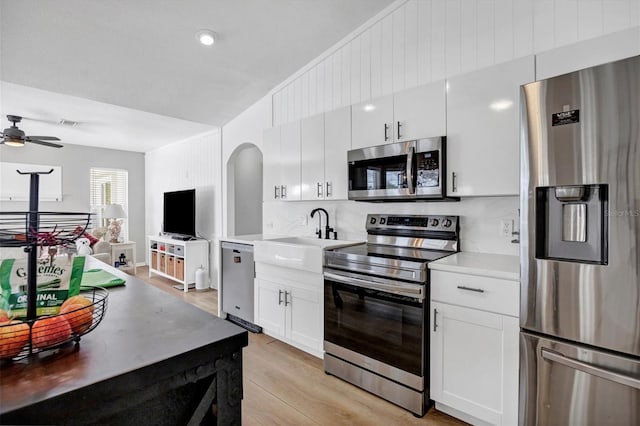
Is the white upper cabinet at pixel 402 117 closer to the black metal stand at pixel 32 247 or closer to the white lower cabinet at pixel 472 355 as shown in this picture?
the white lower cabinet at pixel 472 355

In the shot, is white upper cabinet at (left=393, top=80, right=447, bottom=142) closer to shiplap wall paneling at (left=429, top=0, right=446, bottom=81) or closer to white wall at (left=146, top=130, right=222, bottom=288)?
shiplap wall paneling at (left=429, top=0, right=446, bottom=81)

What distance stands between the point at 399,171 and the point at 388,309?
1.01 metres

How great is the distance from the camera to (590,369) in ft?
4.80

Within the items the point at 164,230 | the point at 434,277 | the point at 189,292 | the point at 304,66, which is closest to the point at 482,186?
the point at 434,277

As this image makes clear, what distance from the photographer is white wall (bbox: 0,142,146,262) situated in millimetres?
5703

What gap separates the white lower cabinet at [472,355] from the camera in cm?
175

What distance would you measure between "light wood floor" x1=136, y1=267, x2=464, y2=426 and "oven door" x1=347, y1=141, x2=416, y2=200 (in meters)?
1.41

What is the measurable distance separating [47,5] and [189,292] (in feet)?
12.6

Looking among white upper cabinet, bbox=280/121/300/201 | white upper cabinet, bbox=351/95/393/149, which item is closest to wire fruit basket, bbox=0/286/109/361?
white upper cabinet, bbox=351/95/393/149

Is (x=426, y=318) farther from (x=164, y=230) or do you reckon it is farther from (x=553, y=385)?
(x=164, y=230)

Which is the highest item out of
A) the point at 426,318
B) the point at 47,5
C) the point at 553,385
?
the point at 47,5

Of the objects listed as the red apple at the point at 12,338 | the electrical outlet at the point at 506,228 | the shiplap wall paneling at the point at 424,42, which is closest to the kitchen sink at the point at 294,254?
the electrical outlet at the point at 506,228

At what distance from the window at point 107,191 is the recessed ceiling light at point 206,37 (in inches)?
194

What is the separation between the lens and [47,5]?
93.3 inches
